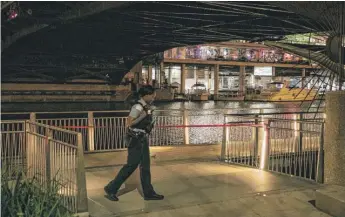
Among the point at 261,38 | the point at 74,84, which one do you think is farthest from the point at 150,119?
the point at 74,84

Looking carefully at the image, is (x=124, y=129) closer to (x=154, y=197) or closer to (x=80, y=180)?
(x=154, y=197)

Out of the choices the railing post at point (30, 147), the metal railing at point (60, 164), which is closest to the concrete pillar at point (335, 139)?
the metal railing at point (60, 164)

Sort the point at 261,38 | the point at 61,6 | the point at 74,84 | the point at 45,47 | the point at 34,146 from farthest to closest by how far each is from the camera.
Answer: the point at 74,84 < the point at 45,47 < the point at 261,38 < the point at 61,6 < the point at 34,146

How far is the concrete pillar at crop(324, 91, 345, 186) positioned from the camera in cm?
706

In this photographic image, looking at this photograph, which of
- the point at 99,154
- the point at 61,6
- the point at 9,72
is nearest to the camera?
the point at 99,154

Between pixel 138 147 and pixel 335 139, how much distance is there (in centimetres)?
341

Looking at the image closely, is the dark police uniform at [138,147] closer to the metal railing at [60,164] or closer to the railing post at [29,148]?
the metal railing at [60,164]

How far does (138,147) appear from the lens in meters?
6.54

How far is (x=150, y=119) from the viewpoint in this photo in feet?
21.4

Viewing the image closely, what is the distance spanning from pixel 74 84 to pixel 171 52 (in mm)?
21927

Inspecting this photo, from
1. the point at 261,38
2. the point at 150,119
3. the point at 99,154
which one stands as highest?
the point at 261,38

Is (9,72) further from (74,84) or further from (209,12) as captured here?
(209,12)

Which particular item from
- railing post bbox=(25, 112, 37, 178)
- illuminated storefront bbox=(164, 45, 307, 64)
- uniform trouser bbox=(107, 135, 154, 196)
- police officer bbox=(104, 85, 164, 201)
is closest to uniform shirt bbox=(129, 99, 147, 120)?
police officer bbox=(104, 85, 164, 201)

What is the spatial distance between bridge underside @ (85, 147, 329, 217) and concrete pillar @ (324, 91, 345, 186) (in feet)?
1.82
